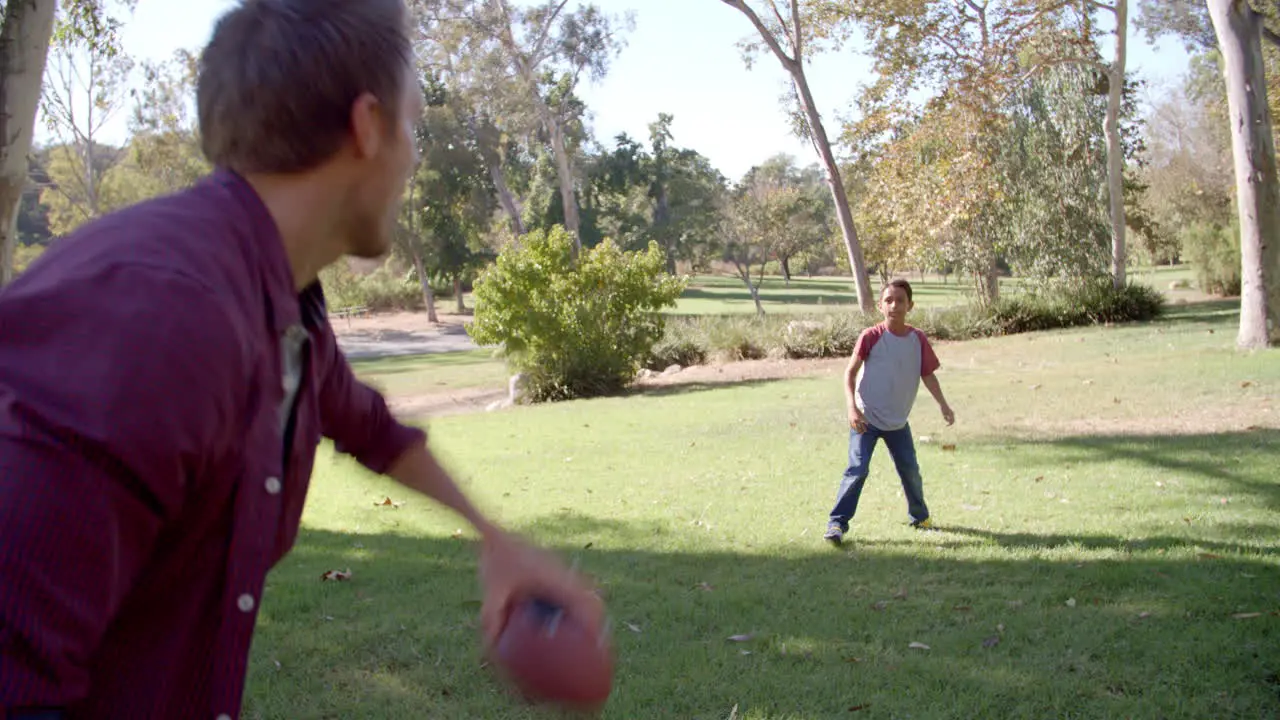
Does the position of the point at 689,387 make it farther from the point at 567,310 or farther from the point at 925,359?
the point at 925,359

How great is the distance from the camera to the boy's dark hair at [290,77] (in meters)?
1.36

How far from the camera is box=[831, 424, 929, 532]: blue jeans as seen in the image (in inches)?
277

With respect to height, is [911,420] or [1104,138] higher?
[1104,138]

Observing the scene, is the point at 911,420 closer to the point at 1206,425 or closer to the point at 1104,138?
the point at 1206,425

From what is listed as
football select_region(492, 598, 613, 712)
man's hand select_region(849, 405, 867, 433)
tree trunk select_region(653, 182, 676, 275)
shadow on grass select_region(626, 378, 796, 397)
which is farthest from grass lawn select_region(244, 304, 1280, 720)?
tree trunk select_region(653, 182, 676, 275)

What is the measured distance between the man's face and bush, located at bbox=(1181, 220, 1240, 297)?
3566cm

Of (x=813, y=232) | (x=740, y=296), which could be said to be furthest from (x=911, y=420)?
(x=740, y=296)

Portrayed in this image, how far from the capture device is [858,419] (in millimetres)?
7086

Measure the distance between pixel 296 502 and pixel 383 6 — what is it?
28.8 inches

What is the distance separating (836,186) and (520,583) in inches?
1053

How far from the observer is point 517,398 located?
19766 millimetres

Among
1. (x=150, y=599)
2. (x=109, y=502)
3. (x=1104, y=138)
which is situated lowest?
(x=150, y=599)

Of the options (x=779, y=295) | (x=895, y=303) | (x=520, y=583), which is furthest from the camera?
(x=779, y=295)

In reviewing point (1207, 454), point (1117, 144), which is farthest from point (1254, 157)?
point (1117, 144)
